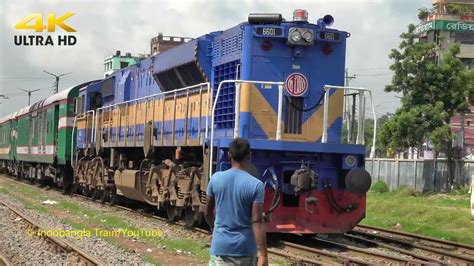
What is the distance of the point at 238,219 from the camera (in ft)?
16.5

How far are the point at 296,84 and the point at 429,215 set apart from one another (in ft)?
29.4

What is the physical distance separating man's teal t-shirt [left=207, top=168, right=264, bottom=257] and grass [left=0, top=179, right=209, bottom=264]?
4.76m

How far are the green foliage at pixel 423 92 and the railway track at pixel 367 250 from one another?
1194 centimetres

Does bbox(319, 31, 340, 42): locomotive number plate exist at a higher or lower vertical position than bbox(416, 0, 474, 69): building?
lower

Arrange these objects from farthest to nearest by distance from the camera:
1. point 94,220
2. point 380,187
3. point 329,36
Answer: point 380,187
point 94,220
point 329,36

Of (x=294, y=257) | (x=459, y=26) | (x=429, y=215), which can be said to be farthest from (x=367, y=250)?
(x=459, y=26)

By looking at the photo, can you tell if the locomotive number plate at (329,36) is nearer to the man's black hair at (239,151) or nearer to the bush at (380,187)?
the man's black hair at (239,151)

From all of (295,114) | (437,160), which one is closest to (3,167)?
(437,160)

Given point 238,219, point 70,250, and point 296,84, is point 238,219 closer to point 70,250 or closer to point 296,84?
point 70,250

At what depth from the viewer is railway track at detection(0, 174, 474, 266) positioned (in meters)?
9.97

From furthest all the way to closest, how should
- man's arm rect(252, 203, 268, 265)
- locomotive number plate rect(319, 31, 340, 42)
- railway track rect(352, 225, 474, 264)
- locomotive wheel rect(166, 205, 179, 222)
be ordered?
locomotive wheel rect(166, 205, 179, 222) → locomotive number plate rect(319, 31, 340, 42) → railway track rect(352, 225, 474, 264) → man's arm rect(252, 203, 268, 265)

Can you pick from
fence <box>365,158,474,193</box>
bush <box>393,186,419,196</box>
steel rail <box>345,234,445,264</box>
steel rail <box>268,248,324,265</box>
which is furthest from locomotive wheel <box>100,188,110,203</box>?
bush <box>393,186,419,196</box>

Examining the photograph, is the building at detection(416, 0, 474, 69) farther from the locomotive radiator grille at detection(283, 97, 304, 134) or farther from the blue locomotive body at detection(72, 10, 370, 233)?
the locomotive radiator grille at detection(283, 97, 304, 134)

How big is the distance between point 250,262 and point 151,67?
1189cm
